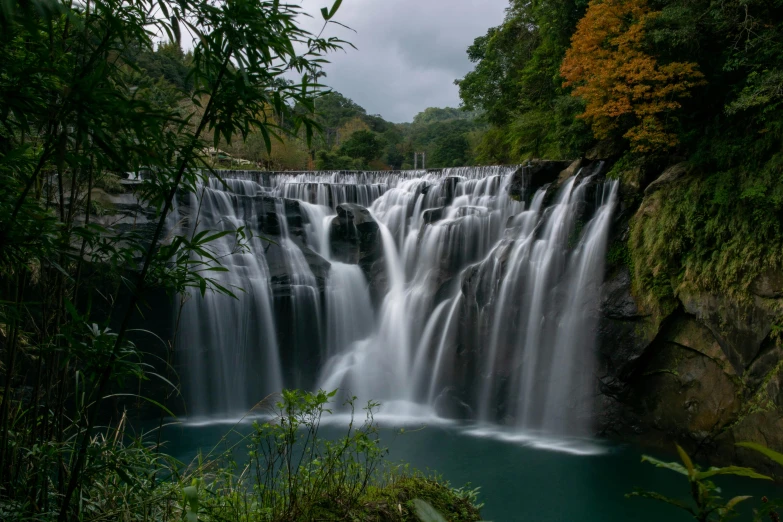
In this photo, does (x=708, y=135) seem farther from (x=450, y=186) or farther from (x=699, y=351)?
(x=450, y=186)

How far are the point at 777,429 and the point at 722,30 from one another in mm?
6748

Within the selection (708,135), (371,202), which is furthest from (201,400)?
(708,135)

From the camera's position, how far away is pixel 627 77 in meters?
9.47

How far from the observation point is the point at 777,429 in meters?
6.65

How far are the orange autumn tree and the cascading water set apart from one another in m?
1.15

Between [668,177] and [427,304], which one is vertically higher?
[668,177]

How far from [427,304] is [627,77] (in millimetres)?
6209

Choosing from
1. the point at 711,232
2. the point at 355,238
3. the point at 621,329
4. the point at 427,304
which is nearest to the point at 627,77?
the point at 711,232

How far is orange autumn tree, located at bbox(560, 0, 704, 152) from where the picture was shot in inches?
360

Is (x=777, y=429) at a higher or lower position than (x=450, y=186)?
lower

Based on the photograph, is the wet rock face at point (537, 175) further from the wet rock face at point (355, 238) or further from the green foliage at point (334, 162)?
the green foliage at point (334, 162)

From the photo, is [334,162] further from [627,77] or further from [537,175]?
[627,77]

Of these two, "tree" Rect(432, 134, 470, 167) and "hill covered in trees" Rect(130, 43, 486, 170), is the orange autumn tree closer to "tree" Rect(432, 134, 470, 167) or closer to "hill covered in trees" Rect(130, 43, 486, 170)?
"hill covered in trees" Rect(130, 43, 486, 170)

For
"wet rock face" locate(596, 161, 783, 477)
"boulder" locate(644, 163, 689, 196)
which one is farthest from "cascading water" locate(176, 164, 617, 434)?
"boulder" locate(644, 163, 689, 196)
